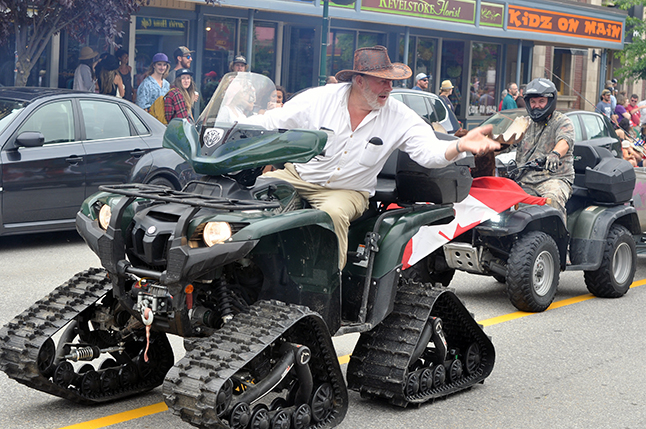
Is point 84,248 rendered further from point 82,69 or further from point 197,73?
point 197,73

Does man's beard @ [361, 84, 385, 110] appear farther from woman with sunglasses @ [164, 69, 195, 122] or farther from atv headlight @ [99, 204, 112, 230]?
woman with sunglasses @ [164, 69, 195, 122]

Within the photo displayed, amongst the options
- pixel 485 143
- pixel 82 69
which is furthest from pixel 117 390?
pixel 82 69

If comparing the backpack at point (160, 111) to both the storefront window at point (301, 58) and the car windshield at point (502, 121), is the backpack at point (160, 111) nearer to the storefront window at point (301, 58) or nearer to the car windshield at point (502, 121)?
the car windshield at point (502, 121)

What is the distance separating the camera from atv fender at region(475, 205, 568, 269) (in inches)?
291

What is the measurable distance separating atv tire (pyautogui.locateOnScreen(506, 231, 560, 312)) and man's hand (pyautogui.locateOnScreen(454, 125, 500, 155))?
315cm

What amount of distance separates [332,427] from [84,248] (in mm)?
6293

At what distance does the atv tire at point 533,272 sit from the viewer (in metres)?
7.47

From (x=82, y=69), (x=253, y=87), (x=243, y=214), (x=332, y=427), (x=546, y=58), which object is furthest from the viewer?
(x=546, y=58)

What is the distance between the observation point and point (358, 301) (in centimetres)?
480

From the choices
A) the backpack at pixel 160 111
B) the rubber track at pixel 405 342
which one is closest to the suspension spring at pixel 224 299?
the rubber track at pixel 405 342

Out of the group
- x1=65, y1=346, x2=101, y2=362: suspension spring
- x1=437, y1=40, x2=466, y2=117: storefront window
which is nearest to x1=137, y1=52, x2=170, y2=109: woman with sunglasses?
x1=65, y1=346, x2=101, y2=362: suspension spring

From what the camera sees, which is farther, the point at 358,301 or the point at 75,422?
the point at 358,301

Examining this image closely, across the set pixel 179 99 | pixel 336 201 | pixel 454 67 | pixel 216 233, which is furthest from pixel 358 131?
pixel 454 67

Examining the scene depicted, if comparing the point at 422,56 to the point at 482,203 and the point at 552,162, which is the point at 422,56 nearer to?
the point at 552,162
